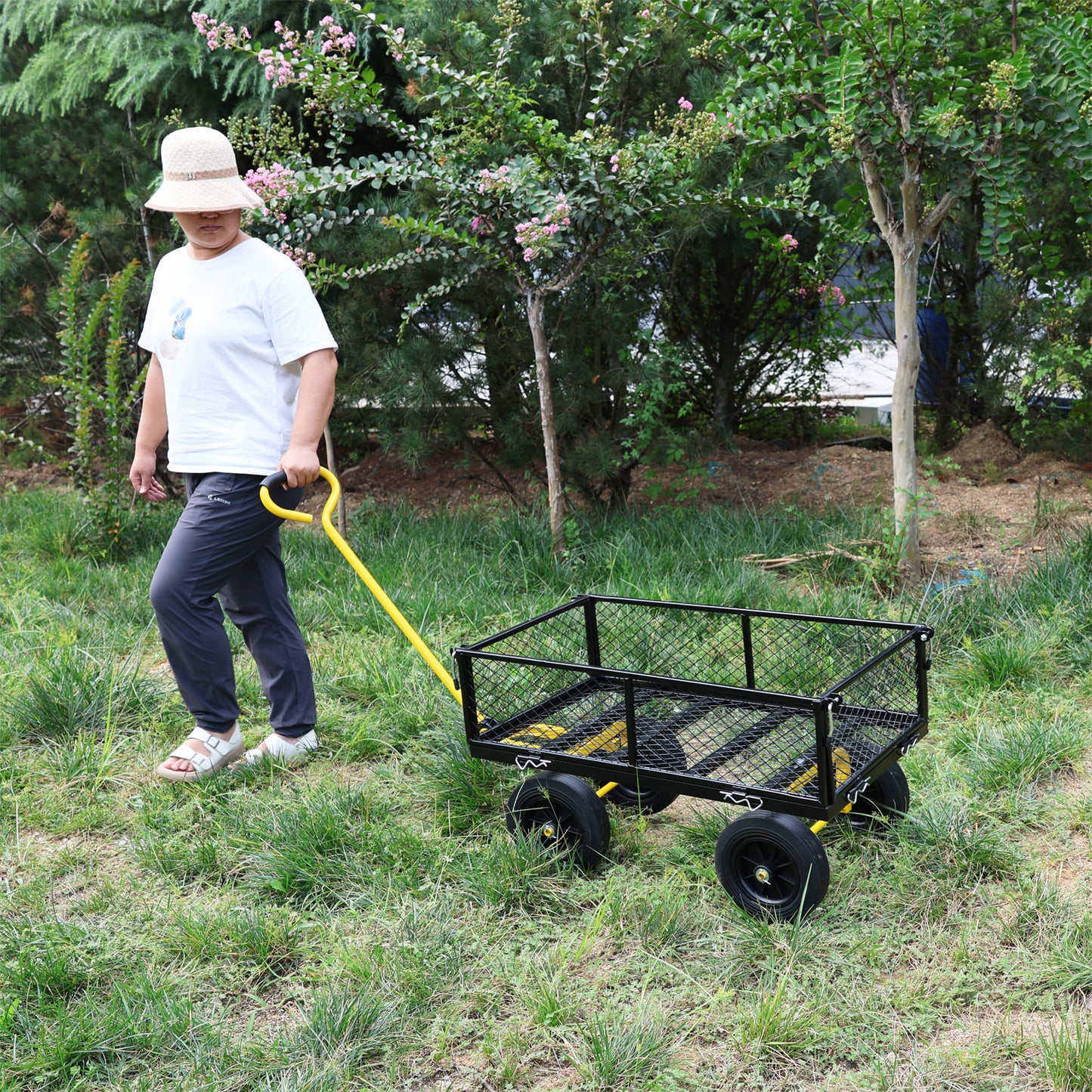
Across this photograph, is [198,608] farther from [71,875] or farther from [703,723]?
[703,723]

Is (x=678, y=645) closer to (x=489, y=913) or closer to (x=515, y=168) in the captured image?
(x=489, y=913)

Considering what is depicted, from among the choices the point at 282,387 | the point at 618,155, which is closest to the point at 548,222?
the point at 618,155

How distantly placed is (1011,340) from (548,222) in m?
2.93

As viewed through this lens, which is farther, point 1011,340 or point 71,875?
point 1011,340

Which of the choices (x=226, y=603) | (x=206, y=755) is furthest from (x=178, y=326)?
(x=206, y=755)

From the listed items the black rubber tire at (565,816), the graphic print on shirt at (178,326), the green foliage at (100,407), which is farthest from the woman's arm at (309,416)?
the green foliage at (100,407)

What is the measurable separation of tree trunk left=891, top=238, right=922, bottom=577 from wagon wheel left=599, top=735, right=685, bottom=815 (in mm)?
1890

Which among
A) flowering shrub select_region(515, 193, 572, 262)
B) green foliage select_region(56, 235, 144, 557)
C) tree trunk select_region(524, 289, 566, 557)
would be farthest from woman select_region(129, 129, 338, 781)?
green foliage select_region(56, 235, 144, 557)

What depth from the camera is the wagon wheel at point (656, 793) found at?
3293mm

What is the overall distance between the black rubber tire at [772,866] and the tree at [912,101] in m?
2.33

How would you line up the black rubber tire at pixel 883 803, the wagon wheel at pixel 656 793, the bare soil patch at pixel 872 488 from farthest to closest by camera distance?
1. the bare soil patch at pixel 872 488
2. the wagon wheel at pixel 656 793
3. the black rubber tire at pixel 883 803

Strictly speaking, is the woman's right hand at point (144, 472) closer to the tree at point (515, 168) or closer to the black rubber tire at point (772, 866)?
the tree at point (515, 168)

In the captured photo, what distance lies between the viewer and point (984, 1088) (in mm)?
2262

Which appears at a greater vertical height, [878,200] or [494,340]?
[878,200]
